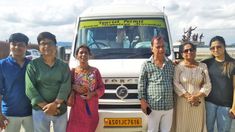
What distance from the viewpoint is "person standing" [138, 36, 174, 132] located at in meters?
4.96

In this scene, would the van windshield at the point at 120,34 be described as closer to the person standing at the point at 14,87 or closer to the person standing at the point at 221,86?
the person standing at the point at 221,86

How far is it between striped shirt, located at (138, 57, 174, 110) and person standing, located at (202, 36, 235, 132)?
598 mm

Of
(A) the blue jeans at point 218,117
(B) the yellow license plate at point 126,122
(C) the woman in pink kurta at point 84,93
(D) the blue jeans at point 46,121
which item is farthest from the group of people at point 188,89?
(D) the blue jeans at point 46,121

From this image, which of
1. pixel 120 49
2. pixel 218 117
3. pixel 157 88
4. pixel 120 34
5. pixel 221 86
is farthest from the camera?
pixel 120 34

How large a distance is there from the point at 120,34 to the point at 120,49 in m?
0.38

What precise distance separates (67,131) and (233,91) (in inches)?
91.7

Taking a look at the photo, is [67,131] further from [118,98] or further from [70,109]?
[118,98]

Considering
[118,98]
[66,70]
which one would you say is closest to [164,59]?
[118,98]

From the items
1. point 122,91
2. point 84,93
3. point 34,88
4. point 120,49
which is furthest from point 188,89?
point 34,88

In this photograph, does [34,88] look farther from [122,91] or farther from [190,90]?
[190,90]

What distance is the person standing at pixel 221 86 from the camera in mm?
5066

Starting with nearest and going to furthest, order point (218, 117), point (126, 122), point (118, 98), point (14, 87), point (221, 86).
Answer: point (14, 87) → point (221, 86) → point (218, 117) → point (126, 122) → point (118, 98)

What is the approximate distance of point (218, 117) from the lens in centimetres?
519

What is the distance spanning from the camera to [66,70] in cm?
462
